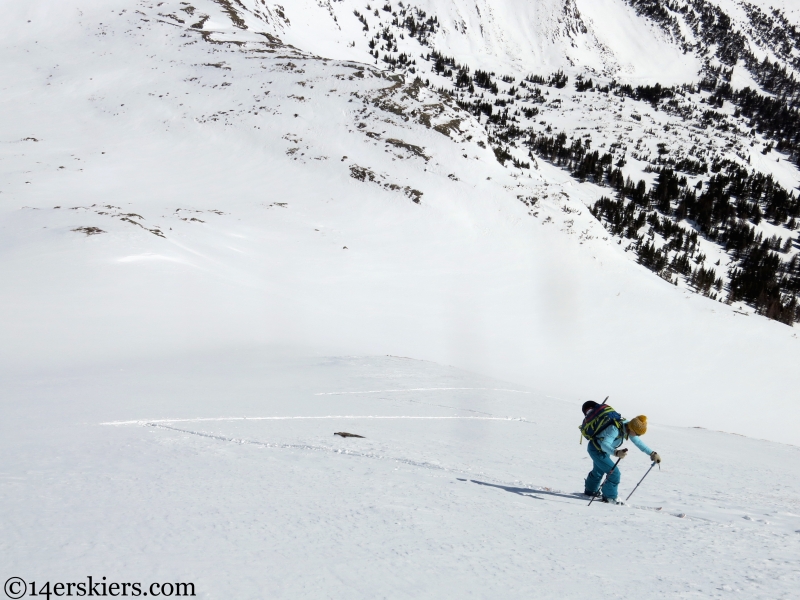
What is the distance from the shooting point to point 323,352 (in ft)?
50.4

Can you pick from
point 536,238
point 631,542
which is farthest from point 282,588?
point 536,238

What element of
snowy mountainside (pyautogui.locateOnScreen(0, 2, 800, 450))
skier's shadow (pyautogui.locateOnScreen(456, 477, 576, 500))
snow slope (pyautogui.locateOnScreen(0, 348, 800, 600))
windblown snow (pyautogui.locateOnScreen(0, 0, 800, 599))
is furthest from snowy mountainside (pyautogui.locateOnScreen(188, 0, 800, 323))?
skier's shadow (pyautogui.locateOnScreen(456, 477, 576, 500))

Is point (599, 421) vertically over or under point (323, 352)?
over

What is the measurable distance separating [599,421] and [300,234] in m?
23.1

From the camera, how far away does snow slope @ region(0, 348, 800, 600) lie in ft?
12.2

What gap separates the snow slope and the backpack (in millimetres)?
805

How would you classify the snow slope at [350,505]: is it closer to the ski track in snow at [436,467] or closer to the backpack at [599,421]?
the ski track in snow at [436,467]

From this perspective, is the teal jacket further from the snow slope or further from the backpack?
the snow slope

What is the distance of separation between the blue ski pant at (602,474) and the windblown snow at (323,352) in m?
0.31

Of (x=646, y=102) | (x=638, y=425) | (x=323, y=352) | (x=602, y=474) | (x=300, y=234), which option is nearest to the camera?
(x=638, y=425)

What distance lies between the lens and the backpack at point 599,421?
624cm

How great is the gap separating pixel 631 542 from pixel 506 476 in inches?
90.7

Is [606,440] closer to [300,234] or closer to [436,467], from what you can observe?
[436,467]

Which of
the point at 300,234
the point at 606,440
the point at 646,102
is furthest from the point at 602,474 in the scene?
the point at 646,102
